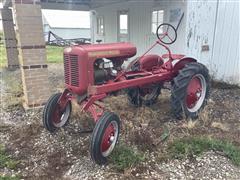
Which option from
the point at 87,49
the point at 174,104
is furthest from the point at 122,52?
the point at 174,104

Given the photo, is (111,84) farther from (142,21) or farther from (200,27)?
(142,21)

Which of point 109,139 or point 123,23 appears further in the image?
point 123,23

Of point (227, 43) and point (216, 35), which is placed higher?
point (216, 35)

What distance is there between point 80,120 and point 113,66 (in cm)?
106

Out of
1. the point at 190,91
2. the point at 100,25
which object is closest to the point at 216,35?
the point at 190,91

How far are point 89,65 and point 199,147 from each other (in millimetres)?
1723

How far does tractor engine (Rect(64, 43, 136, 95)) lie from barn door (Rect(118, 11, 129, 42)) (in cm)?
693

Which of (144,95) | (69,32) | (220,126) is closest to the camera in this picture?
(220,126)

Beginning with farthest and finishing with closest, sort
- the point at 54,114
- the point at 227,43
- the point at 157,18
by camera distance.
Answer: the point at 157,18 → the point at 227,43 → the point at 54,114

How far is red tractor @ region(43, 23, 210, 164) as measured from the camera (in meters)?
3.29

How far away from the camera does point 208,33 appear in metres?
7.00

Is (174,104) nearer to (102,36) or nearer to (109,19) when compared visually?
(109,19)

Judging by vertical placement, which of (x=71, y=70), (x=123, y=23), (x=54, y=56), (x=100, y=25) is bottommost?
(x=54, y=56)

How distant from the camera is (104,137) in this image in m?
3.16
